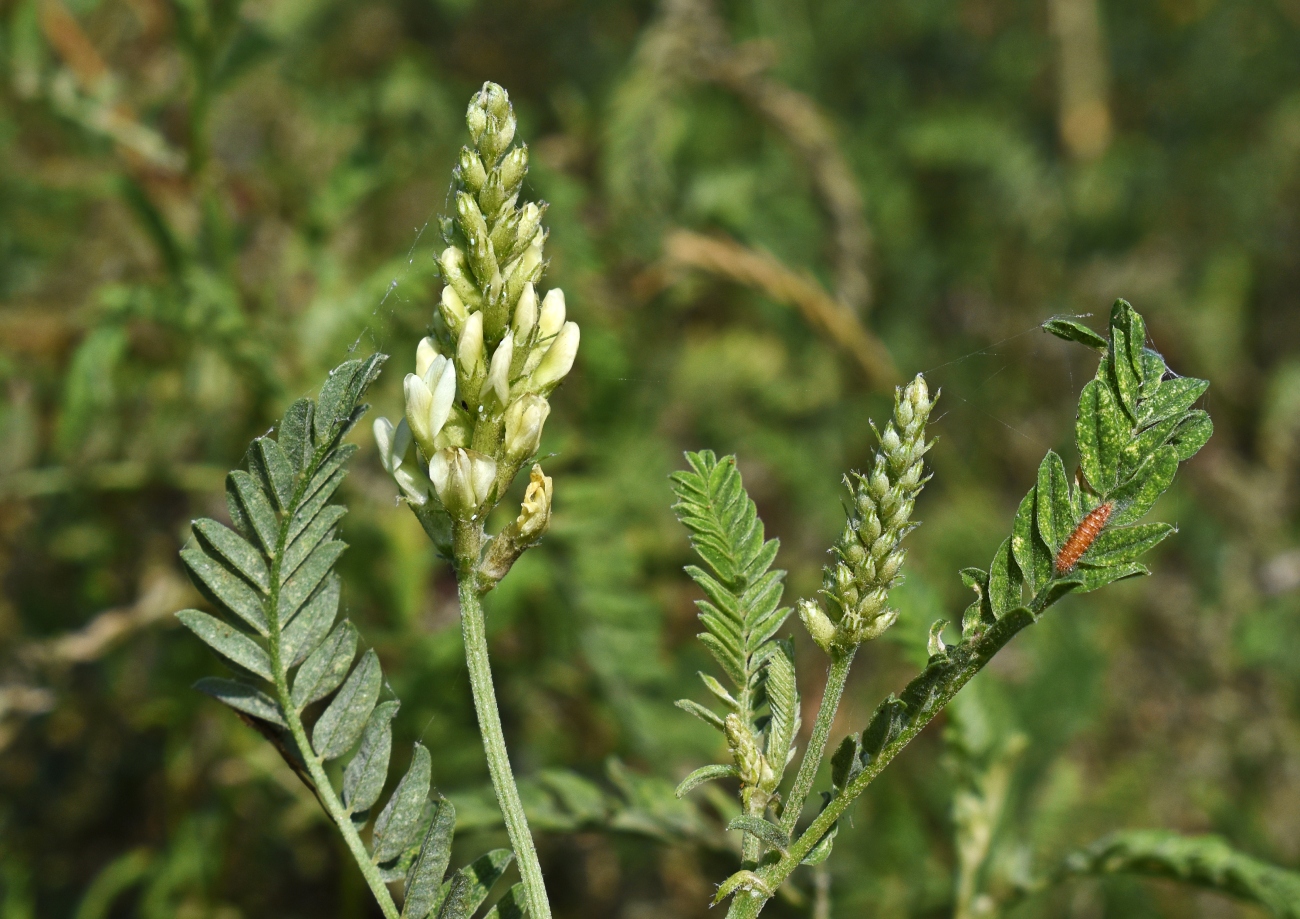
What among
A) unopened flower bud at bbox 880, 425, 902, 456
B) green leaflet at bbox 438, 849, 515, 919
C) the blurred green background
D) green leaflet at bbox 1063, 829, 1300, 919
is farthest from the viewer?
the blurred green background

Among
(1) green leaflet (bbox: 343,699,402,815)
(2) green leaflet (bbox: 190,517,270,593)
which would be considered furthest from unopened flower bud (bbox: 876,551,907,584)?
(2) green leaflet (bbox: 190,517,270,593)

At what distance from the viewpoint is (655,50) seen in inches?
148

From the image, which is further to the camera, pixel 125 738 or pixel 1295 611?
pixel 1295 611

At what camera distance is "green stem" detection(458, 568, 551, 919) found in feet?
3.65

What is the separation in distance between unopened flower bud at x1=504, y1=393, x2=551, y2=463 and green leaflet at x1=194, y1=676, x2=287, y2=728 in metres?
0.40

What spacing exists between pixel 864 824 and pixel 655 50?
8.22 feet

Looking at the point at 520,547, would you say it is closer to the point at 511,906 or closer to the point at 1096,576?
the point at 511,906

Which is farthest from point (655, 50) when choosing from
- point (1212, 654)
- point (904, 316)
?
point (1212, 654)

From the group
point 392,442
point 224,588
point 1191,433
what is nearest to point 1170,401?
point 1191,433

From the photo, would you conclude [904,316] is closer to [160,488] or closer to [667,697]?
[667,697]

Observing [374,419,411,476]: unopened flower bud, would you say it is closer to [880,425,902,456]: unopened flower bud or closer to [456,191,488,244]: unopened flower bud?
[456,191,488,244]: unopened flower bud

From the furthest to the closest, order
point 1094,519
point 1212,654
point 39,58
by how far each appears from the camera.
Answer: point 1212,654 → point 39,58 → point 1094,519

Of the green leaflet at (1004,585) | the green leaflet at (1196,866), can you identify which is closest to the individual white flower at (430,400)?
the green leaflet at (1004,585)

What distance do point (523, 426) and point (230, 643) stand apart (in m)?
0.41
